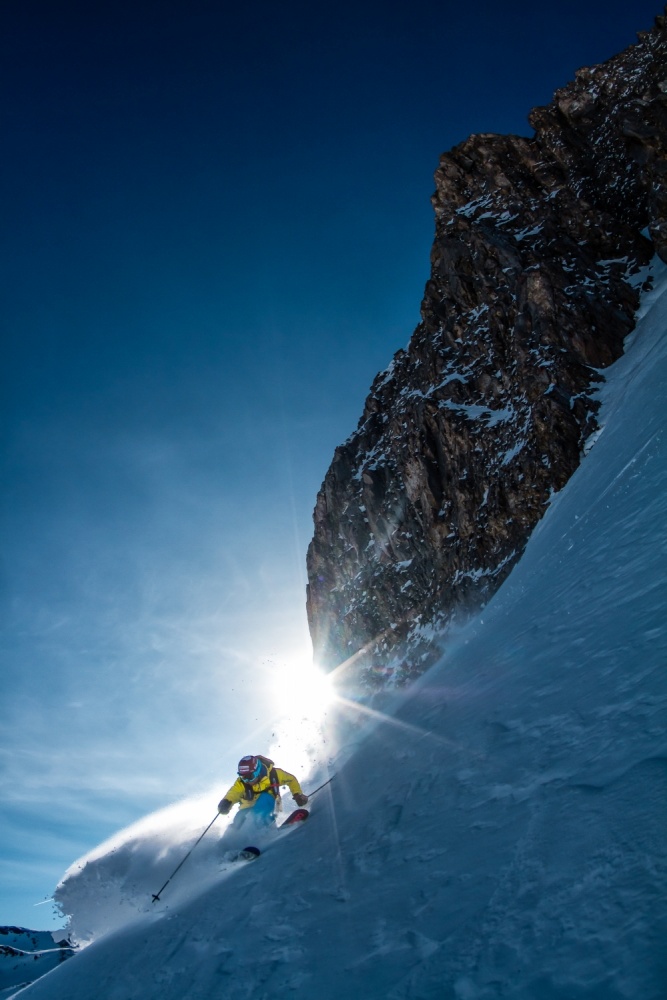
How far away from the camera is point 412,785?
5.00m

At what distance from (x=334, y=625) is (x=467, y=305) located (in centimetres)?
3015

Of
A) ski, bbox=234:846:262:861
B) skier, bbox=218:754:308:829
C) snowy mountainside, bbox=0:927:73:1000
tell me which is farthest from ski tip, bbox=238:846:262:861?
snowy mountainside, bbox=0:927:73:1000

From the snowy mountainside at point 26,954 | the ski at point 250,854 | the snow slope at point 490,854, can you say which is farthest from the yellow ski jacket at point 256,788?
the snowy mountainside at point 26,954

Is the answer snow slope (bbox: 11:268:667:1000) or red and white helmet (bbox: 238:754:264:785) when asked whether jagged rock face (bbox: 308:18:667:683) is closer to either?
red and white helmet (bbox: 238:754:264:785)

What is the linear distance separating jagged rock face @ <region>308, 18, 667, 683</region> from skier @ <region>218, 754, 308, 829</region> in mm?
18185

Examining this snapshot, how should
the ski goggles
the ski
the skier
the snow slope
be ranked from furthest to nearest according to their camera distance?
the ski goggles → the skier → the ski → the snow slope

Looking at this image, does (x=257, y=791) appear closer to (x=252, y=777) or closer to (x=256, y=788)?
(x=256, y=788)

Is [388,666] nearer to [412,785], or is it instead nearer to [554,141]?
[412,785]

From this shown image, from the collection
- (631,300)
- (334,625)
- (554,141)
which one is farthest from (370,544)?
(554,141)

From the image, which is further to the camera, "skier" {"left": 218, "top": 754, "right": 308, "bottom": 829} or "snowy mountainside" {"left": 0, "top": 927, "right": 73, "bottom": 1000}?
"snowy mountainside" {"left": 0, "top": 927, "right": 73, "bottom": 1000}

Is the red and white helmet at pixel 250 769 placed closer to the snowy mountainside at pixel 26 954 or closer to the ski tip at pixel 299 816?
the ski tip at pixel 299 816

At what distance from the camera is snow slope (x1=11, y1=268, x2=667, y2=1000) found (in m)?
2.28

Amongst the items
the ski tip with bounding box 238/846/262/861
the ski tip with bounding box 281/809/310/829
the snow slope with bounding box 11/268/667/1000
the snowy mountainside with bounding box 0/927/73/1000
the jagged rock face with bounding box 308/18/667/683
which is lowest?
the snow slope with bounding box 11/268/667/1000

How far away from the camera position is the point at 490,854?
10.3 ft
